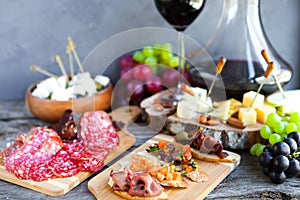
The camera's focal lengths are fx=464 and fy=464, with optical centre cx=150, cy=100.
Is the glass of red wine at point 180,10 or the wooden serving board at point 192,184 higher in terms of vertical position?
the glass of red wine at point 180,10

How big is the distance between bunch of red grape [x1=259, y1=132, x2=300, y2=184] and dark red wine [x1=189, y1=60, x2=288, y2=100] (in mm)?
317

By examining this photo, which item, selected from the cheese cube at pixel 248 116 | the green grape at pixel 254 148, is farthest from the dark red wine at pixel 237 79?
the green grape at pixel 254 148

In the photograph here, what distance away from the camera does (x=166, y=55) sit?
170 cm

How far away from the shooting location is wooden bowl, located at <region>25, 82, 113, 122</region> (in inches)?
61.1

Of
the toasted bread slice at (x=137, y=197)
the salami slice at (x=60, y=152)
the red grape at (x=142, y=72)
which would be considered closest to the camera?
the toasted bread slice at (x=137, y=197)

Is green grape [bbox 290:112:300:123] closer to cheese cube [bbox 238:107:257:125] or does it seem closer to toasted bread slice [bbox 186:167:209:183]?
cheese cube [bbox 238:107:257:125]

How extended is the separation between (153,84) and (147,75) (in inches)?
1.6

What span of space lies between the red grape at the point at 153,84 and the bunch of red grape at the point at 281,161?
58cm

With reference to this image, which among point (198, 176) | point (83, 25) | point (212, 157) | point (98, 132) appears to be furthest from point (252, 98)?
point (83, 25)

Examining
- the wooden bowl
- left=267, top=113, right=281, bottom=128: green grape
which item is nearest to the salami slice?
the wooden bowl

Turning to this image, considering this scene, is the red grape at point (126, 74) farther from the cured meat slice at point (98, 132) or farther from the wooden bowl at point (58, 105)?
the cured meat slice at point (98, 132)

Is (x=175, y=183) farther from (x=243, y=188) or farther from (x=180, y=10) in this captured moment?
(x=180, y=10)

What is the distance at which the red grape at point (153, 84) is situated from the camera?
1.68 m

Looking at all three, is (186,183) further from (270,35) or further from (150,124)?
(270,35)
